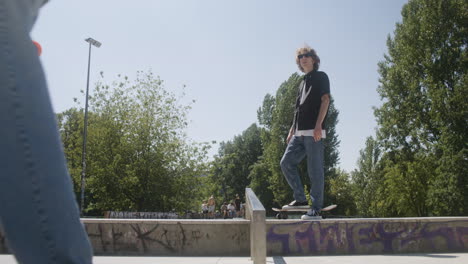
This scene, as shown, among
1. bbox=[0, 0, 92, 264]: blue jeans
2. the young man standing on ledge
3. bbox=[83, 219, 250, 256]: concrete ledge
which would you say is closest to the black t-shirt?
the young man standing on ledge

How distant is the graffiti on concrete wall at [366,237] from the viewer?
24.6ft

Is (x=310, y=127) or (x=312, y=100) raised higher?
(x=312, y=100)

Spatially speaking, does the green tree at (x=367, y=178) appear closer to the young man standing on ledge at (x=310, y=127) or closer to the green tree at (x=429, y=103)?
the green tree at (x=429, y=103)

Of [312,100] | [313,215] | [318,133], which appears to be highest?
[312,100]

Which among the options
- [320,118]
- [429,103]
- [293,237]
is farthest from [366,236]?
[429,103]

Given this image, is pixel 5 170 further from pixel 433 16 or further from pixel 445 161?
pixel 433 16

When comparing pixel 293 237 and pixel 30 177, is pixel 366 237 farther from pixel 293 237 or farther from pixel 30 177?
pixel 30 177

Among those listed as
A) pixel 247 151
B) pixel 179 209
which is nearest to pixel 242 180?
pixel 247 151

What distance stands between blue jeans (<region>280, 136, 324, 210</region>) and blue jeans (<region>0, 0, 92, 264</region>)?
5.46 m

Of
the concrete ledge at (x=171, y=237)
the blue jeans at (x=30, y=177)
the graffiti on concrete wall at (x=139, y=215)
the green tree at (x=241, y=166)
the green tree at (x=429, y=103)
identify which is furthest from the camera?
the green tree at (x=241, y=166)

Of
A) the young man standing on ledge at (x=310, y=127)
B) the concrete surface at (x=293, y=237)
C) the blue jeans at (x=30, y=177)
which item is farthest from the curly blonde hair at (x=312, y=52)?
the blue jeans at (x=30, y=177)

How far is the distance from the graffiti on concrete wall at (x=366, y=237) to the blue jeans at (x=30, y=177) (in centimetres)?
690

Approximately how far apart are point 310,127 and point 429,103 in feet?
83.3

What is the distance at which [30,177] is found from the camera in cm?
91
